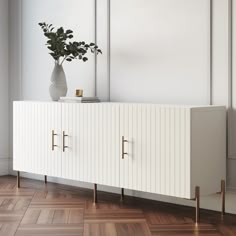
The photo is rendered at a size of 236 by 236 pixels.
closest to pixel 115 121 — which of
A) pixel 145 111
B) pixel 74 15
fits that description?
pixel 145 111

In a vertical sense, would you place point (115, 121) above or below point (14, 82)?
below

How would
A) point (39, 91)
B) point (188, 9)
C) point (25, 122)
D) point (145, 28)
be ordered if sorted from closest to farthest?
point (188, 9) < point (145, 28) < point (25, 122) < point (39, 91)

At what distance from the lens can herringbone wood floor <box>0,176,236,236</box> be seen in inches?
118

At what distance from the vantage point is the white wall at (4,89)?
4.89 meters

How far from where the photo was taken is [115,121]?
11.6 ft

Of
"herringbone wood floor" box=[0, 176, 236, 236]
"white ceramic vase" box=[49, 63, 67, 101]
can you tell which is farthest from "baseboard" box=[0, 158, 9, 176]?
"white ceramic vase" box=[49, 63, 67, 101]

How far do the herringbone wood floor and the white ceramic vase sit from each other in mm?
752

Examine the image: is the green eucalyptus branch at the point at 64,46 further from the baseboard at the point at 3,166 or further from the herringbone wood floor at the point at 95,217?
the baseboard at the point at 3,166

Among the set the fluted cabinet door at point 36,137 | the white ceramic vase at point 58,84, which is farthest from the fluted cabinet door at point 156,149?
the white ceramic vase at point 58,84

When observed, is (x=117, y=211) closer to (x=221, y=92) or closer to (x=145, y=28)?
(x=221, y=92)

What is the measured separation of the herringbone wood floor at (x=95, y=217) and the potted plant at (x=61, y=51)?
798 millimetres

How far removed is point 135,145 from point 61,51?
42.3 inches

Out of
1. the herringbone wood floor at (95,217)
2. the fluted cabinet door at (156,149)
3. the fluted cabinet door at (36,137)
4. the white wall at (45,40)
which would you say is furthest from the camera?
the white wall at (45,40)

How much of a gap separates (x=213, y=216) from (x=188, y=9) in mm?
1376
